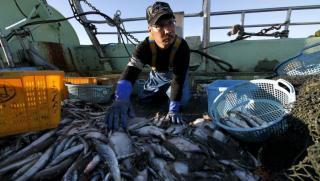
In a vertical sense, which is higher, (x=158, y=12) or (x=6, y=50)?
(x=158, y=12)

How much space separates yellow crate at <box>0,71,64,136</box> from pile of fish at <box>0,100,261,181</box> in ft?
0.39

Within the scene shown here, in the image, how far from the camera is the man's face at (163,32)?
390 centimetres

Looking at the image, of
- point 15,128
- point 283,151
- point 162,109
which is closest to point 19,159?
point 15,128

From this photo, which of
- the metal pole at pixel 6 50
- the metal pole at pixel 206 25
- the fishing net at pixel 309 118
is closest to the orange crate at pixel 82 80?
the metal pole at pixel 6 50

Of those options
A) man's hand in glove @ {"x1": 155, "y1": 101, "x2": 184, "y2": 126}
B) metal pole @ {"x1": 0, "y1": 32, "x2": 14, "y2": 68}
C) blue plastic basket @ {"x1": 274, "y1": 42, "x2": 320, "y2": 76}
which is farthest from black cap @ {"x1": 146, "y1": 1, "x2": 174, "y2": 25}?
metal pole @ {"x1": 0, "y1": 32, "x2": 14, "y2": 68}

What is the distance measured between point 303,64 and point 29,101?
402 cm

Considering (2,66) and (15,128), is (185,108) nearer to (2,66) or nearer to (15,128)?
(15,128)

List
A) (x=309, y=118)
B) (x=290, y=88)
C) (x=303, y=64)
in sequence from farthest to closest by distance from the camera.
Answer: (x=303, y=64)
(x=290, y=88)
(x=309, y=118)

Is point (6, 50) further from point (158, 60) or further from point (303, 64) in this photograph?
point (303, 64)

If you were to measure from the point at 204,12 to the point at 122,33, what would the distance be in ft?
7.16

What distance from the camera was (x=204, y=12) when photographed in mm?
6496

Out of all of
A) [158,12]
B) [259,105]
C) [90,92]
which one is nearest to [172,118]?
[259,105]

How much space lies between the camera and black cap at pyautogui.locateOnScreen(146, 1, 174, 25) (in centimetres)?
387

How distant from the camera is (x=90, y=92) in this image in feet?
18.0
